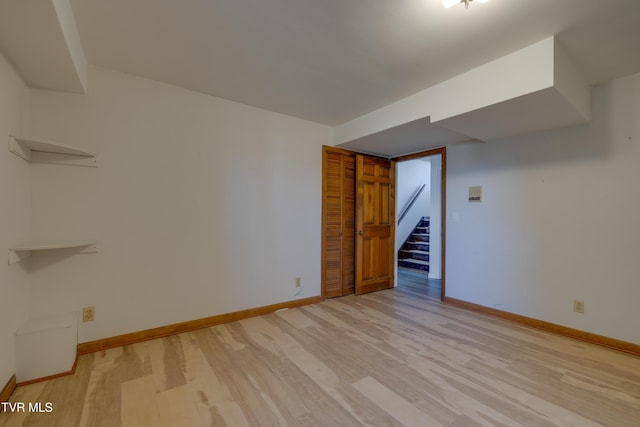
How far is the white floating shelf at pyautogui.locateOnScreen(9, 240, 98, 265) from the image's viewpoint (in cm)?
174

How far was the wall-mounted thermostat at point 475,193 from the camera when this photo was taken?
332cm

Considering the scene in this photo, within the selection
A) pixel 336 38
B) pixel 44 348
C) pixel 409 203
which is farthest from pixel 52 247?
pixel 409 203

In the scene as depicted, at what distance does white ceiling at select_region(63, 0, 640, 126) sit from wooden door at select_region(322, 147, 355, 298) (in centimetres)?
132

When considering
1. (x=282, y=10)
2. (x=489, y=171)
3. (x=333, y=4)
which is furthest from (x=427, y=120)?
(x=282, y=10)

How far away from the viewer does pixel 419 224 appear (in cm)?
673

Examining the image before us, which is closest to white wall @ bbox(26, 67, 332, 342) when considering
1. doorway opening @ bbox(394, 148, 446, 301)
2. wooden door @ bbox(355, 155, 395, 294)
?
wooden door @ bbox(355, 155, 395, 294)

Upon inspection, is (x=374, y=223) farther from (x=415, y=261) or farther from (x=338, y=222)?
(x=415, y=261)

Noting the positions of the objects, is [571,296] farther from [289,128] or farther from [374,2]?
[289,128]

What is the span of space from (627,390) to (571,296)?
39.2 inches

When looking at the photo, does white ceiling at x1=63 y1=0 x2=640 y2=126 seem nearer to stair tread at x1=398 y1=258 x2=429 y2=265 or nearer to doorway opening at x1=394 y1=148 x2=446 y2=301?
doorway opening at x1=394 y1=148 x2=446 y2=301

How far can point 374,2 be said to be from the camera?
1556mm

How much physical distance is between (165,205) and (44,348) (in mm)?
1281

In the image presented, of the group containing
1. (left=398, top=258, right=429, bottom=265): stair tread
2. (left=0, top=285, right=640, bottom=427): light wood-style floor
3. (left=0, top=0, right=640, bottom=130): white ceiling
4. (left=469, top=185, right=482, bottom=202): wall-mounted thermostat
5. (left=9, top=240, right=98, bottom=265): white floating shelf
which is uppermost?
(left=0, top=0, right=640, bottom=130): white ceiling

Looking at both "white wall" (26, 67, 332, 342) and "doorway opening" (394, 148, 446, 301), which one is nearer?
"white wall" (26, 67, 332, 342)
